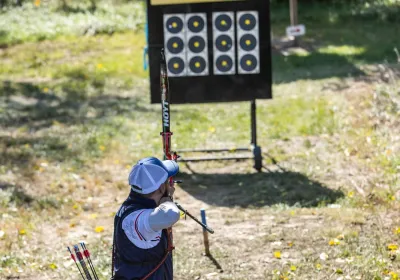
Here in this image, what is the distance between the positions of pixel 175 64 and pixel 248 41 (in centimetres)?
100

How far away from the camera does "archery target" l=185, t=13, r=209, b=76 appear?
10.6 meters

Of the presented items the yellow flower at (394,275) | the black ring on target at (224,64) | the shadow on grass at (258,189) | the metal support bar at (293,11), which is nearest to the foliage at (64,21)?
the metal support bar at (293,11)

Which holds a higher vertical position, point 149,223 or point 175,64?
point 175,64

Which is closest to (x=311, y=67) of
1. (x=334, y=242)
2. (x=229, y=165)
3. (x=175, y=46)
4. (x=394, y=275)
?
(x=229, y=165)

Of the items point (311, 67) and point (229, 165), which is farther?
point (311, 67)

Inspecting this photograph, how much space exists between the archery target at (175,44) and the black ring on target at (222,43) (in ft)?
1.46

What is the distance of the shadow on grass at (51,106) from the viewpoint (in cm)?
1408

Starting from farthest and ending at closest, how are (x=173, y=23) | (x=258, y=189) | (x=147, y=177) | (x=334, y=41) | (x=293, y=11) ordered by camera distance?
1. (x=334, y=41)
2. (x=293, y=11)
3. (x=173, y=23)
4. (x=258, y=189)
5. (x=147, y=177)

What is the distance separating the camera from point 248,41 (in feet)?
34.9

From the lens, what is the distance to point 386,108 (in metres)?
12.3

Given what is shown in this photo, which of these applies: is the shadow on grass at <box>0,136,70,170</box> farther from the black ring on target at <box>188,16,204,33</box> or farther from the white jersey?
the white jersey

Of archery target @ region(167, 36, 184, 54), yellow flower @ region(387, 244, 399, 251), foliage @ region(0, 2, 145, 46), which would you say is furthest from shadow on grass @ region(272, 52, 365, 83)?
yellow flower @ region(387, 244, 399, 251)

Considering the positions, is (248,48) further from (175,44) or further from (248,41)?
(175,44)

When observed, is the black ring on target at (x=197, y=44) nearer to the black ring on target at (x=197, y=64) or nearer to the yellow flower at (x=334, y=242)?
the black ring on target at (x=197, y=64)
